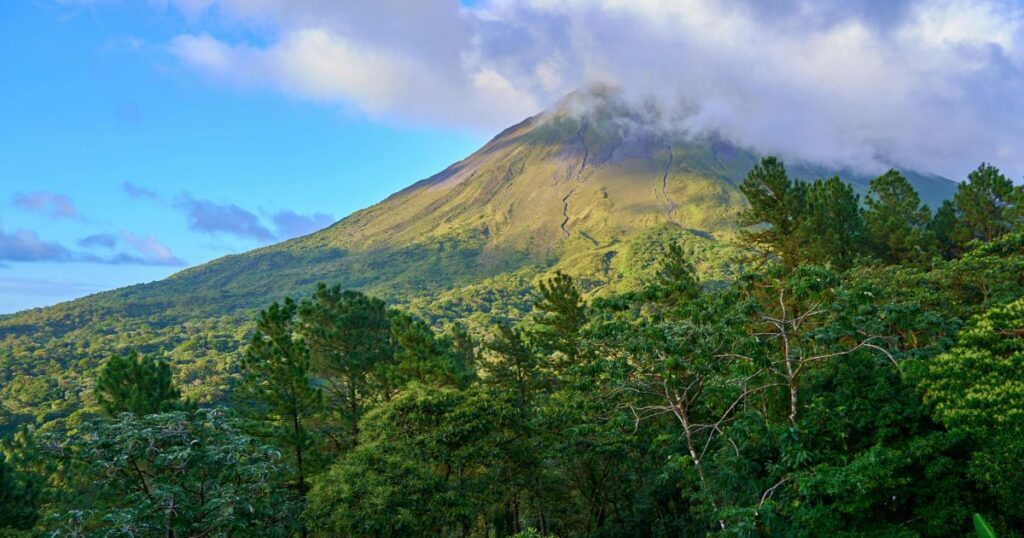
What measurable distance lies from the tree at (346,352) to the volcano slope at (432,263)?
44906 mm

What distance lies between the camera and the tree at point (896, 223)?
25594 mm

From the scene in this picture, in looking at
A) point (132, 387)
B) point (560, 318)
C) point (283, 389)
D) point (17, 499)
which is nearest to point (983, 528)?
point (283, 389)

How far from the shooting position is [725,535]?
31.0ft

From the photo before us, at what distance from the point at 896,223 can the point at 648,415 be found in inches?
788

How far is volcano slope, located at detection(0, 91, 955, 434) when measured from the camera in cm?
8738

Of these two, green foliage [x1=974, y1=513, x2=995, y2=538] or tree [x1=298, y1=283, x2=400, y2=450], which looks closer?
green foliage [x1=974, y1=513, x2=995, y2=538]

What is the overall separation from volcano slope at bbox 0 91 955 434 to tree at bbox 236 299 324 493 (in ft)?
155

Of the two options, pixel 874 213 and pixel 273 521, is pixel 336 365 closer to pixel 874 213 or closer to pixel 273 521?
pixel 273 521

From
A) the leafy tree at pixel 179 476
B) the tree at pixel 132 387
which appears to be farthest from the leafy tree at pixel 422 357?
the leafy tree at pixel 179 476


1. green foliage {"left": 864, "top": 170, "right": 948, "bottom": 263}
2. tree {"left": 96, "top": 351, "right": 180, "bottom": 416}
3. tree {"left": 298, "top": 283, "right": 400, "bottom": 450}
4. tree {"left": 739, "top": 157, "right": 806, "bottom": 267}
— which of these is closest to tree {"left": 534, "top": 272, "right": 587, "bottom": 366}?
tree {"left": 298, "top": 283, "right": 400, "bottom": 450}

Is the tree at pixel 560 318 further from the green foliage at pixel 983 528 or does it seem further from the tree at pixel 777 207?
the green foliage at pixel 983 528

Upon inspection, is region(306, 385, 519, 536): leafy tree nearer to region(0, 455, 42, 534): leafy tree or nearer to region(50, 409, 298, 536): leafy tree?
region(50, 409, 298, 536): leafy tree

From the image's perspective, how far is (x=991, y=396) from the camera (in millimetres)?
9609

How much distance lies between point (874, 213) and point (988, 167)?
4.71m
